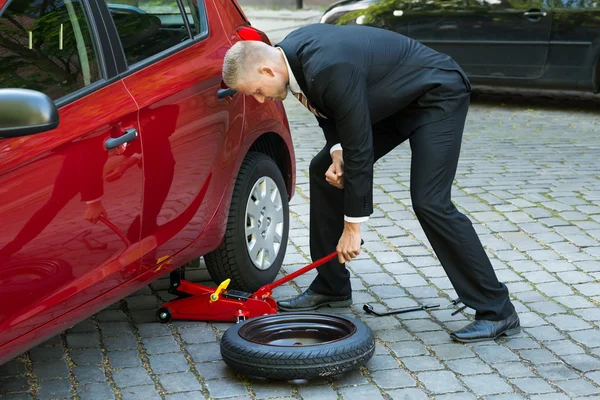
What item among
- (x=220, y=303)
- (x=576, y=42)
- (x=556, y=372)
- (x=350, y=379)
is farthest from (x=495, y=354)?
(x=576, y=42)

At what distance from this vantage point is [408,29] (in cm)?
1168

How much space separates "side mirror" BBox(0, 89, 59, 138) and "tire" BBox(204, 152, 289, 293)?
1.87m

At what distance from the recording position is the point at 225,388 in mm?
4148

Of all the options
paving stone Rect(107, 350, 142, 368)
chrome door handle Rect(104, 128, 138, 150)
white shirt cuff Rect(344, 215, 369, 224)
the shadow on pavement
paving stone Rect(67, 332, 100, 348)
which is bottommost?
the shadow on pavement

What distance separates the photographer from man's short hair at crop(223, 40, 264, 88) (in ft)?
13.5

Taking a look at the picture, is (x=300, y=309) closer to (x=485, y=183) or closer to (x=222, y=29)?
(x=222, y=29)

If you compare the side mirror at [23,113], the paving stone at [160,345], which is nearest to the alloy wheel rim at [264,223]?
the paving stone at [160,345]

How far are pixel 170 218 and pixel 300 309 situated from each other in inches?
43.6

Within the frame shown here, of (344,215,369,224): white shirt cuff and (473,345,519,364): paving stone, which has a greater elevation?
(344,215,369,224): white shirt cuff

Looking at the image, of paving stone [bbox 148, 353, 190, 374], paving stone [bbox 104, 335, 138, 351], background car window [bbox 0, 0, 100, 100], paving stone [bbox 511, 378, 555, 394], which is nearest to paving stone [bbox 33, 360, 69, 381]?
paving stone [bbox 104, 335, 138, 351]

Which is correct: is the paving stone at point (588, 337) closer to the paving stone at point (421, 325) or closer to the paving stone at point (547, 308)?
the paving stone at point (547, 308)

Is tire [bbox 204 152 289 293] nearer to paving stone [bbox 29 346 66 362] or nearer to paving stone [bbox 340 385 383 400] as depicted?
paving stone [bbox 29 346 66 362]

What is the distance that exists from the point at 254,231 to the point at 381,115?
3.38ft

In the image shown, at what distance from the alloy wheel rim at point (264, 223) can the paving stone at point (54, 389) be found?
128 cm
